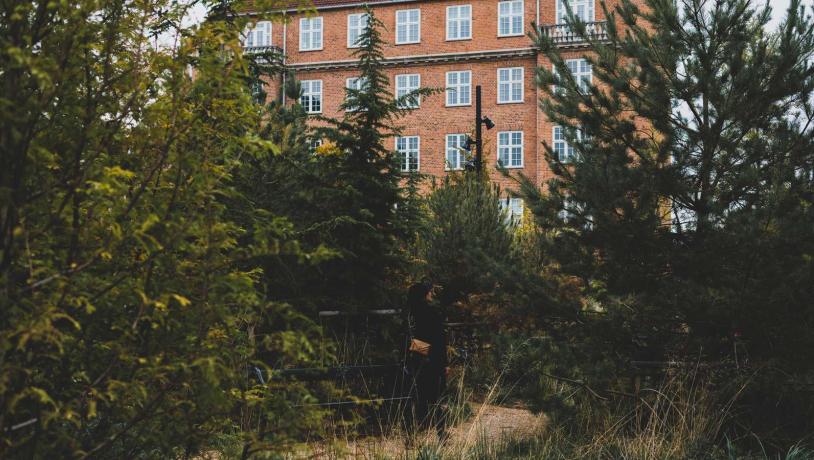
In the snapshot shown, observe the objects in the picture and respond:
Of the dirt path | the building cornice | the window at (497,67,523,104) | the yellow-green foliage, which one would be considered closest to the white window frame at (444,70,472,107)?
the building cornice

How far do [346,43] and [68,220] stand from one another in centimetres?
3931

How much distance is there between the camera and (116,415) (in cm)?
344

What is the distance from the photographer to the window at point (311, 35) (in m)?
41.5

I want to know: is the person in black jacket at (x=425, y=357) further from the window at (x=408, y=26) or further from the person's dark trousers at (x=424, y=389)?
the window at (x=408, y=26)

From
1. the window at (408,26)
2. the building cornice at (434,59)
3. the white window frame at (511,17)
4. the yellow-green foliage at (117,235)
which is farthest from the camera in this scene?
the window at (408,26)

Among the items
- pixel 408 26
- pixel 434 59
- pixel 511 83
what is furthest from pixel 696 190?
pixel 408 26

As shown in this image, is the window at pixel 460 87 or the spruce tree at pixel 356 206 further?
the window at pixel 460 87

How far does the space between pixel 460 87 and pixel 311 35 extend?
29.9 ft

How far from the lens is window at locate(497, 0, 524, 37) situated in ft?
127

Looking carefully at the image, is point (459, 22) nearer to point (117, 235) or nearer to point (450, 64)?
point (450, 64)

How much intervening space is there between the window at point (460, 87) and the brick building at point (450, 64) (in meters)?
0.05

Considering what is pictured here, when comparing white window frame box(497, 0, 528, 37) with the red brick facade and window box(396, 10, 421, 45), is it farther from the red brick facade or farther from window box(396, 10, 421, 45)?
window box(396, 10, 421, 45)

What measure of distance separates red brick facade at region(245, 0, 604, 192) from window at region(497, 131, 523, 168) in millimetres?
246

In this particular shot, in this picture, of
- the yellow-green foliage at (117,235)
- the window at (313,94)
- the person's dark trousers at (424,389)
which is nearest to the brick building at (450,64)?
the window at (313,94)
